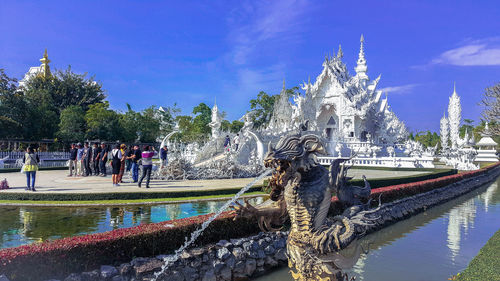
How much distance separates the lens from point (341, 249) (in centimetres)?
325

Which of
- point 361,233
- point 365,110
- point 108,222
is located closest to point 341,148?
point 365,110

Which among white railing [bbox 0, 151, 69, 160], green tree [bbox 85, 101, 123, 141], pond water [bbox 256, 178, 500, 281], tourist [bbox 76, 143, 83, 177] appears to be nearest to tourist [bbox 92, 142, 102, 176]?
tourist [bbox 76, 143, 83, 177]

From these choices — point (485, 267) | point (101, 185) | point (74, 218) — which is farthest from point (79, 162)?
point (485, 267)

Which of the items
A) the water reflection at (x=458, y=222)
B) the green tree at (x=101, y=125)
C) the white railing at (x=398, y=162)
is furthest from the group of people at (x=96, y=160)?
the white railing at (x=398, y=162)

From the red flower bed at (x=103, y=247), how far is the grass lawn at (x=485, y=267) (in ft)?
13.9

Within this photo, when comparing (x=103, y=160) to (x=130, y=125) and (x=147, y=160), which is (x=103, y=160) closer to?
(x=147, y=160)

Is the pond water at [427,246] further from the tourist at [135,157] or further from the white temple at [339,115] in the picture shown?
the white temple at [339,115]

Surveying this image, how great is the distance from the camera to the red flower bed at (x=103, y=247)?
422 centimetres

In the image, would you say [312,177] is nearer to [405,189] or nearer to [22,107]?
[405,189]

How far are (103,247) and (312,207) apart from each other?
3.47 m

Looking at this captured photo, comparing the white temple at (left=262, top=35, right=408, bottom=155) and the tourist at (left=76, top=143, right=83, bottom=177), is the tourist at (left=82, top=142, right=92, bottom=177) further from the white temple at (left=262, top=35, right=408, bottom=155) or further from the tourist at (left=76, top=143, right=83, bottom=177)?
the white temple at (left=262, top=35, right=408, bottom=155)

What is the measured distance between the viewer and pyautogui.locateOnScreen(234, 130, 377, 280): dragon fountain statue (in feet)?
10.6

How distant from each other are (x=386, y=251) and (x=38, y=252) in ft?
26.9

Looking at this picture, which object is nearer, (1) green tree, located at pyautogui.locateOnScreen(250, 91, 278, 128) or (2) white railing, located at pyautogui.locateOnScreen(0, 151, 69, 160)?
(2) white railing, located at pyautogui.locateOnScreen(0, 151, 69, 160)
